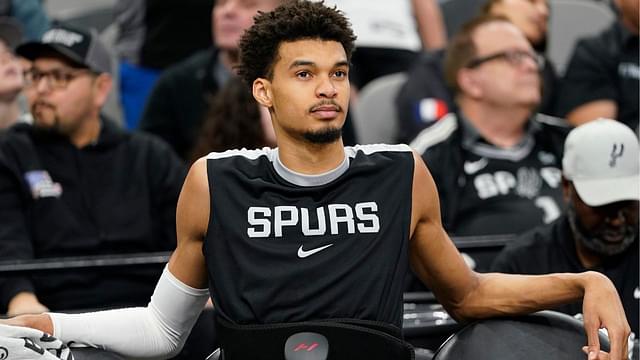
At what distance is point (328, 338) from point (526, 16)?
12.8 feet

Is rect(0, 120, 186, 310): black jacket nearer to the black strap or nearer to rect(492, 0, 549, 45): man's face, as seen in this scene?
the black strap

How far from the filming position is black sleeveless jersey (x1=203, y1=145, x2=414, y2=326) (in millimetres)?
3207

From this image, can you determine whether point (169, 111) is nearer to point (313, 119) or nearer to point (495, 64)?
point (495, 64)

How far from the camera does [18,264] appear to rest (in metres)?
4.51

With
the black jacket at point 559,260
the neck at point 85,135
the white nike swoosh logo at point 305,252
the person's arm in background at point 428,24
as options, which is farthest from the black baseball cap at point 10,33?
the white nike swoosh logo at point 305,252

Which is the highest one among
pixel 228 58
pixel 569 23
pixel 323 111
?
pixel 323 111

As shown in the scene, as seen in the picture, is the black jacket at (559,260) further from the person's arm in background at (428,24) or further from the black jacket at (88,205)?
the person's arm in background at (428,24)

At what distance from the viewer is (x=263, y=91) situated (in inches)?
131

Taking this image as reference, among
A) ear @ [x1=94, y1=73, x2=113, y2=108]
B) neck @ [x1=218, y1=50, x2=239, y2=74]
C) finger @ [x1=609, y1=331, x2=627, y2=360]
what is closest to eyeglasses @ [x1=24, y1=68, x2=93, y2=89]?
ear @ [x1=94, y1=73, x2=113, y2=108]

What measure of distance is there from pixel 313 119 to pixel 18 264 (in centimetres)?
171

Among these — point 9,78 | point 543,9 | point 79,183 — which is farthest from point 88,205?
point 543,9

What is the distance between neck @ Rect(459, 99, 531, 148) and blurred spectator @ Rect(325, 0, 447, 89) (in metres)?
1.23

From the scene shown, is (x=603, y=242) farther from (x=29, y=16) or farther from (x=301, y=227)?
(x=29, y=16)

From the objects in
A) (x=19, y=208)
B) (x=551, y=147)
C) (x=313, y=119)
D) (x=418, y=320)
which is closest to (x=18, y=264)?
(x=19, y=208)
